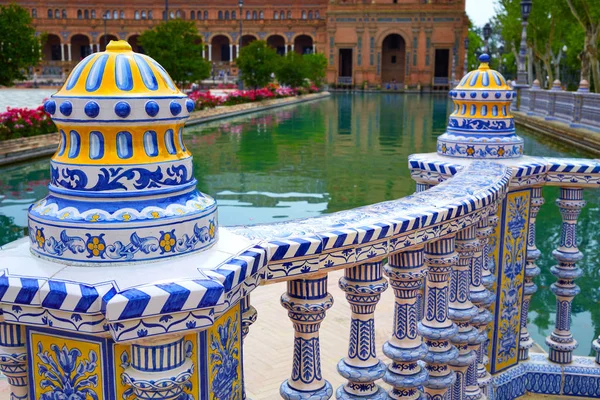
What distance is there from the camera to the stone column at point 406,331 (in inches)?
88.4

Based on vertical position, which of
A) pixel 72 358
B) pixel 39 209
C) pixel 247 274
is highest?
pixel 39 209

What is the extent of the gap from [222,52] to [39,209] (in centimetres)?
7280

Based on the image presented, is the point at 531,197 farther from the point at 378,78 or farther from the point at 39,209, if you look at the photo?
the point at 378,78

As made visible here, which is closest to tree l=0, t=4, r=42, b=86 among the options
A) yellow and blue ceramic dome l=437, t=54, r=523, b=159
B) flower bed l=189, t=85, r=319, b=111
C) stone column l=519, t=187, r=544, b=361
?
flower bed l=189, t=85, r=319, b=111

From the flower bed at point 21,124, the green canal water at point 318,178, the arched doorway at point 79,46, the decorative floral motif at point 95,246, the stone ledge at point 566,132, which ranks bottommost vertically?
the green canal water at point 318,178

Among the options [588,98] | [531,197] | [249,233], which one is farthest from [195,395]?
[588,98]

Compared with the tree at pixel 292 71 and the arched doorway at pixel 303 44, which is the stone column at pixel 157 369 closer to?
the tree at pixel 292 71

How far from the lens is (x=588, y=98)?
19062mm

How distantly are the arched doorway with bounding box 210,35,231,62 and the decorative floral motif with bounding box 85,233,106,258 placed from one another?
7037cm

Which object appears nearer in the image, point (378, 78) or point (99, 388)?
point (99, 388)

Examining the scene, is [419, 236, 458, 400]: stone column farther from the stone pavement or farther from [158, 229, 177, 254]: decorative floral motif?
the stone pavement

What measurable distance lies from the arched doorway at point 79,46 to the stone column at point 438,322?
70936 mm

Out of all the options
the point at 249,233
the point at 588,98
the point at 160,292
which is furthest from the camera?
the point at 588,98

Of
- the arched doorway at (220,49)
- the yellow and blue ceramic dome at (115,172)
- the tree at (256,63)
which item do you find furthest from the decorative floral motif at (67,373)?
the arched doorway at (220,49)
